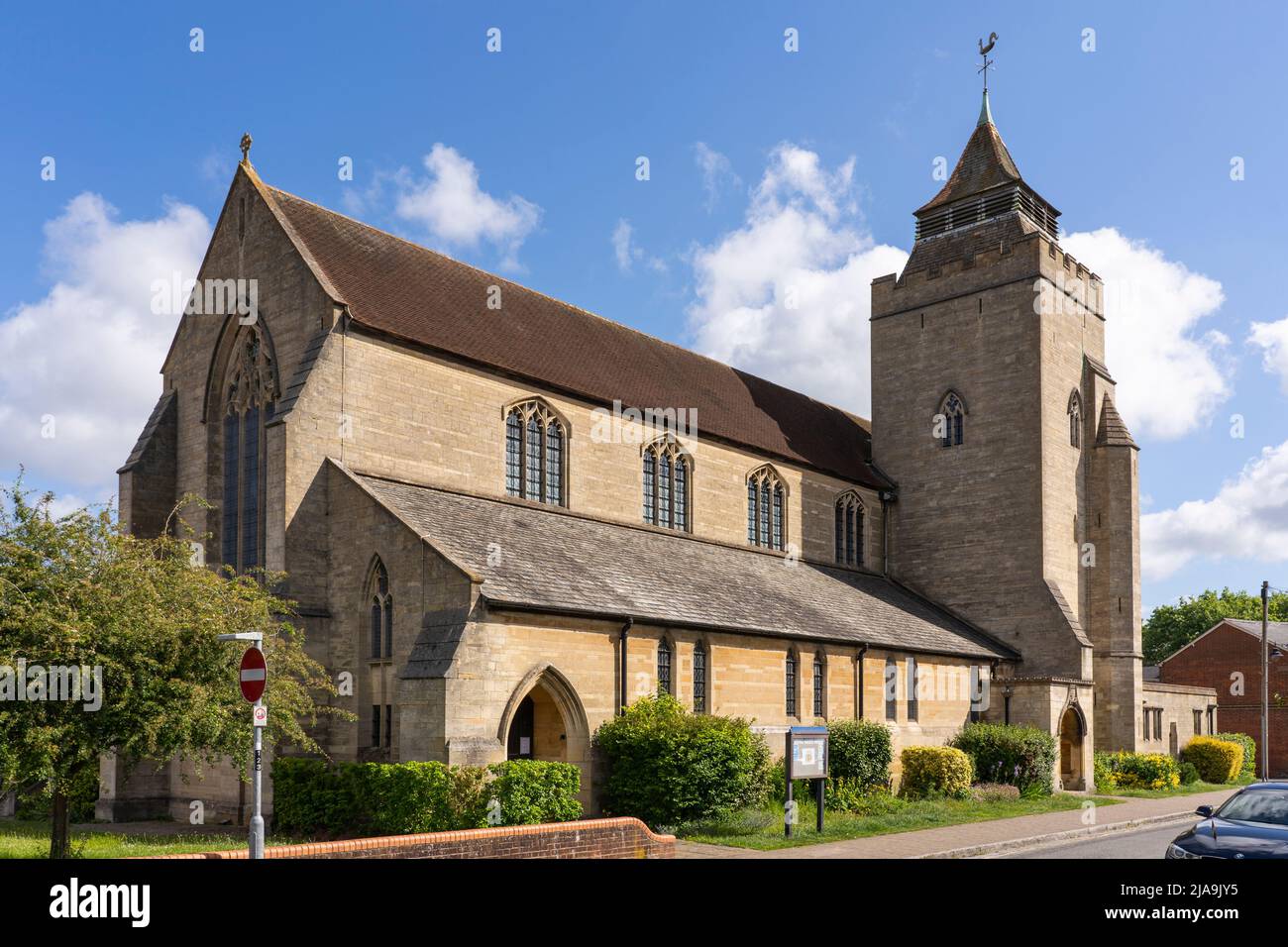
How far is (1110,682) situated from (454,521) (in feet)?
77.3

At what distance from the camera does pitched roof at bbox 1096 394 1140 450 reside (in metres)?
38.9

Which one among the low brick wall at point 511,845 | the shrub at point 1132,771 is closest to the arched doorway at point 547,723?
Result: the low brick wall at point 511,845

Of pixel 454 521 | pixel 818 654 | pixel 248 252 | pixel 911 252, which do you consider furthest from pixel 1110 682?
pixel 248 252

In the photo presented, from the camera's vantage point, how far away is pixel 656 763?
2123 centimetres

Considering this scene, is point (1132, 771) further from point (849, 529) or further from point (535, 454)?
point (535, 454)

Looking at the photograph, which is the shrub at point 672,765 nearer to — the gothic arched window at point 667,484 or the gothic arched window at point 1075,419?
the gothic arched window at point 667,484

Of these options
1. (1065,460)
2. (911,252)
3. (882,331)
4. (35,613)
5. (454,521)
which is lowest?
(35,613)

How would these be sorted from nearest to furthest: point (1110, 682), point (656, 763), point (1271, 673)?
point (656, 763)
point (1110, 682)
point (1271, 673)

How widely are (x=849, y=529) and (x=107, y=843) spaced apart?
2562 cm

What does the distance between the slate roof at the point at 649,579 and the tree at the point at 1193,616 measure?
2205 inches

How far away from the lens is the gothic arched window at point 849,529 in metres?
38.1

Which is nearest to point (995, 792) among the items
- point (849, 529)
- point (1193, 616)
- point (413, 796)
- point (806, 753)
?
point (806, 753)

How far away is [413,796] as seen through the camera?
1866 centimetres

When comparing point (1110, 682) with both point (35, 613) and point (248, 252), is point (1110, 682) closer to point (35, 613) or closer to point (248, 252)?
point (248, 252)
